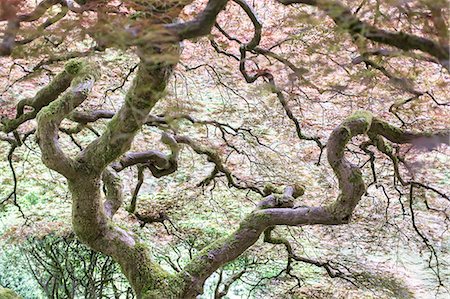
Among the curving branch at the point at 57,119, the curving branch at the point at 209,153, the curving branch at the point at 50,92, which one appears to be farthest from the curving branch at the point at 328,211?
the curving branch at the point at 50,92

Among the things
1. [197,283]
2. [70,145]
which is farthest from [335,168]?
[70,145]

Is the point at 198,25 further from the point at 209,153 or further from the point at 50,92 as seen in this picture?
the point at 209,153

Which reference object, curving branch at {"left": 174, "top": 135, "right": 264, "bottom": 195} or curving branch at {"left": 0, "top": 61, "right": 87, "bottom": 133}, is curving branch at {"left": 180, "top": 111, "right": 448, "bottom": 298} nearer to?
curving branch at {"left": 174, "top": 135, "right": 264, "bottom": 195}

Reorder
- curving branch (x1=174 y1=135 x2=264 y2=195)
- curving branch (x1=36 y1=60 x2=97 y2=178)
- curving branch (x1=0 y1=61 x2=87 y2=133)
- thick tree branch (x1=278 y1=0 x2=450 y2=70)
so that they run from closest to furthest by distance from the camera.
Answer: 1. thick tree branch (x1=278 y1=0 x2=450 y2=70)
2. curving branch (x1=36 y1=60 x2=97 y2=178)
3. curving branch (x1=0 y1=61 x2=87 y2=133)
4. curving branch (x1=174 y1=135 x2=264 y2=195)

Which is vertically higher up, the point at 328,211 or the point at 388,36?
the point at 328,211

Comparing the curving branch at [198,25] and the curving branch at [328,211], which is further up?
the curving branch at [328,211]

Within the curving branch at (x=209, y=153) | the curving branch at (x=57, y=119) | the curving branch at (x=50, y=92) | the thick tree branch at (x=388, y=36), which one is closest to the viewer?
the thick tree branch at (x=388, y=36)

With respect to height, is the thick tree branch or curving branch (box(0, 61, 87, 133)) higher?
curving branch (box(0, 61, 87, 133))

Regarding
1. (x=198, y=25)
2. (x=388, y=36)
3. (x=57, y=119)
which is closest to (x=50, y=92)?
(x=57, y=119)

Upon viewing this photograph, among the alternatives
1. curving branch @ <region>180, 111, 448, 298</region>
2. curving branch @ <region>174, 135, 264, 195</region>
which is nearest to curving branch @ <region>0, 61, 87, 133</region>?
curving branch @ <region>174, 135, 264, 195</region>

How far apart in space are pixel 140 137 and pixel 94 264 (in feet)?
3.71

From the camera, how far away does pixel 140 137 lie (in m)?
4.36

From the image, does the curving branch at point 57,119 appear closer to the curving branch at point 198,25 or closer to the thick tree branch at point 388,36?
the curving branch at point 198,25

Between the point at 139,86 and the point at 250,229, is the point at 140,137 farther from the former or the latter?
the point at 139,86
